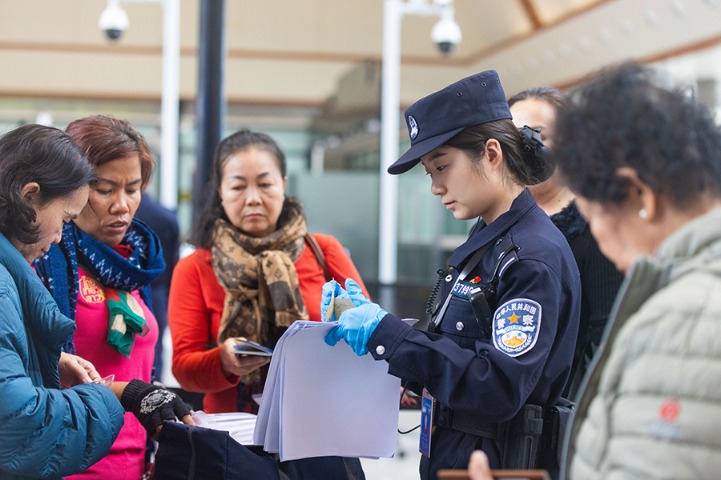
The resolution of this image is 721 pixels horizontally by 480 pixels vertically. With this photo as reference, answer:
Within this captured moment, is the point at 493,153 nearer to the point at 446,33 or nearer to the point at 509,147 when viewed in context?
the point at 509,147

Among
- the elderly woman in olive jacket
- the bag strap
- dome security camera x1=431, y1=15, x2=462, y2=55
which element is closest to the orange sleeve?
the bag strap

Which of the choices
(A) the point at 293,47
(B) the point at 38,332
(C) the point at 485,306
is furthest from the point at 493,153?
(A) the point at 293,47

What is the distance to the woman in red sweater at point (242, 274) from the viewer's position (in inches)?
94.2

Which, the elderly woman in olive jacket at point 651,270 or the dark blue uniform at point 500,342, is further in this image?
the dark blue uniform at point 500,342

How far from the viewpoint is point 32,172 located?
171 cm

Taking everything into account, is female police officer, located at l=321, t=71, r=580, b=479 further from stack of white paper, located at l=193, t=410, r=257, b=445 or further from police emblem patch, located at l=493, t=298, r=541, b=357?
stack of white paper, located at l=193, t=410, r=257, b=445

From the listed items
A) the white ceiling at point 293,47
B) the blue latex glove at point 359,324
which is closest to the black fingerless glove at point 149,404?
the blue latex glove at point 359,324

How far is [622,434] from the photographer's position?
1.11m

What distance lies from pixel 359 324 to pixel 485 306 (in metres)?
0.25

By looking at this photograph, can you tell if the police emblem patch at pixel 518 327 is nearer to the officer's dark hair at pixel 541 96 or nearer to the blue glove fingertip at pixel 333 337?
the blue glove fingertip at pixel 333 337

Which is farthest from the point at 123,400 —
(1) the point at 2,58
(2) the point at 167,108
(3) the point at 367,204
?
(1) the point at 2,58

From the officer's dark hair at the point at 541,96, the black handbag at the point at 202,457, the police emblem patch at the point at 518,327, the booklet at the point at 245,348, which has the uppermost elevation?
the officer's dark hair at the point at 541,96

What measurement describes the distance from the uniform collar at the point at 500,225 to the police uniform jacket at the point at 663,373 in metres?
0.64

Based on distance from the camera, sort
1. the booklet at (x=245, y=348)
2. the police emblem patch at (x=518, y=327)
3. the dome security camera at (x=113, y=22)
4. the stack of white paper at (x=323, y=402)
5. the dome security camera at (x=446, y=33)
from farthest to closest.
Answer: the dome security camera at (x=446, y=33)
the dome security camera at (x=113, y=22)
the booklet at (x=245, y=348)
the stack of white paper at (x=323, y=402)
the police emblem patch at (x=518, y=327)
